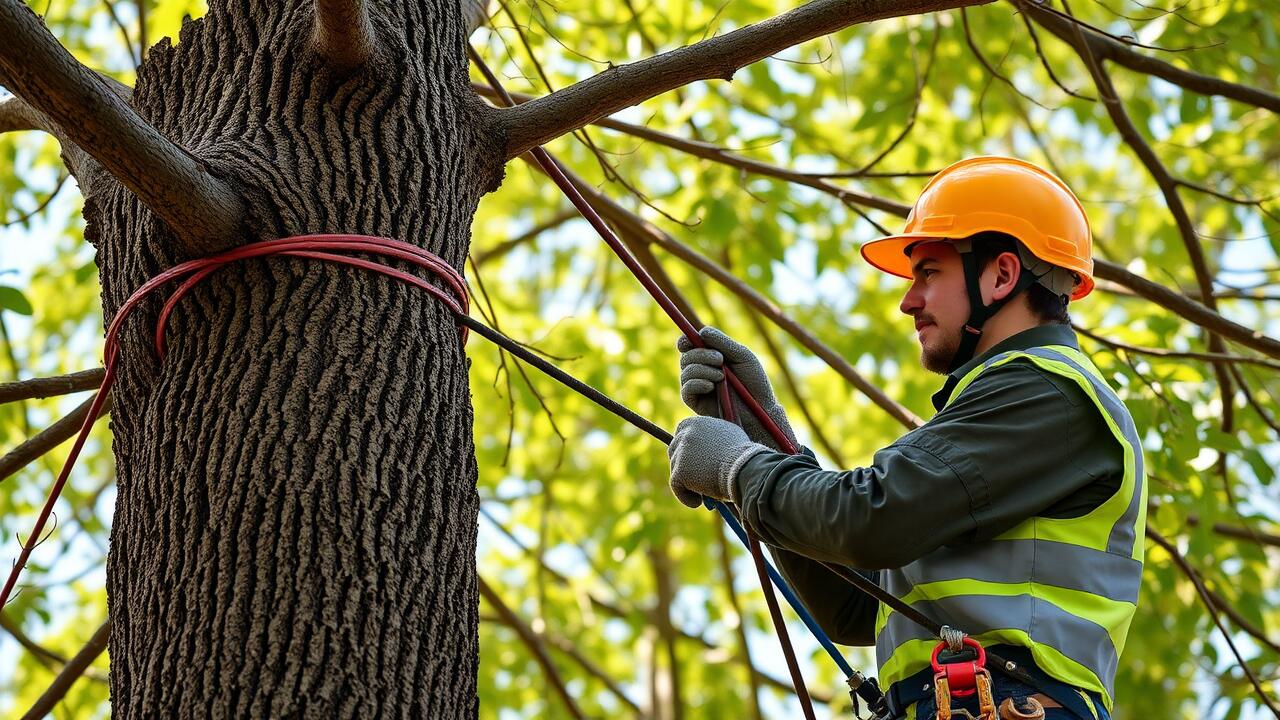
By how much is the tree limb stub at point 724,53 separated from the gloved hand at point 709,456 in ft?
2.02

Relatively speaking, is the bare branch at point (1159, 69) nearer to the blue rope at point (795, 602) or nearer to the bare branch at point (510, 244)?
the blue rope at point (795, 602)

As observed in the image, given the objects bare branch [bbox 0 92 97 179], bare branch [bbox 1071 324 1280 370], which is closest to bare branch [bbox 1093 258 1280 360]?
bare branch [bbox 1071 324 1280 370]

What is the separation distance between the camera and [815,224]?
20.9ft

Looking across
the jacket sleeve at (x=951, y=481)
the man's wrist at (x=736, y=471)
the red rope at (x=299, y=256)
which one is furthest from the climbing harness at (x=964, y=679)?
the red rope at (x=299, y=256)

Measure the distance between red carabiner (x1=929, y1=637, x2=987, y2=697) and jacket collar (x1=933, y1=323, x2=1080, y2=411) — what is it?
21.5 inches

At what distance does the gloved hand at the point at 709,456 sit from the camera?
2285mm

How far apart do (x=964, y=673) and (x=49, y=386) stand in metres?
1.98

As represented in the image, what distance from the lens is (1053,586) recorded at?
82.1 inches

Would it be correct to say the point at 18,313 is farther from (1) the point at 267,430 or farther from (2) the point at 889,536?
(2) the point at 889,536

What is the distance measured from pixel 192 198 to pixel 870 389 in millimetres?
1884

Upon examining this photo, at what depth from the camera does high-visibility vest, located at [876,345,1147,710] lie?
207 cm

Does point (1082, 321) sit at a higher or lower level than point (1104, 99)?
higher

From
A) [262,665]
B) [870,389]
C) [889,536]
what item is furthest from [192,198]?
[870,389]

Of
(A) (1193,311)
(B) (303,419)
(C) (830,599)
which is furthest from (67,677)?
(A) (1193,311)
